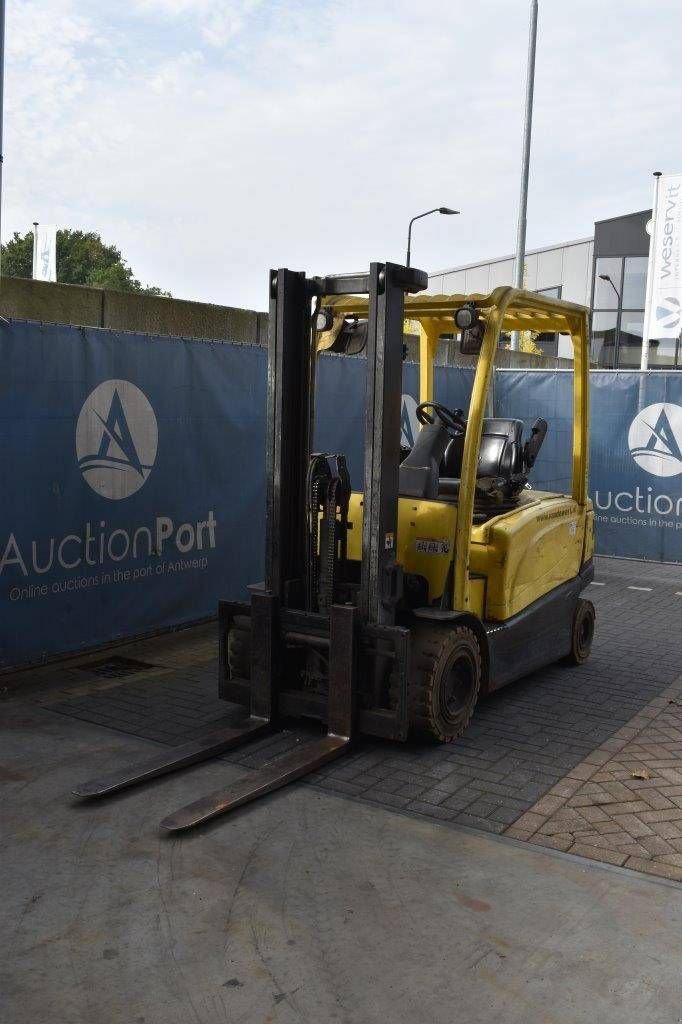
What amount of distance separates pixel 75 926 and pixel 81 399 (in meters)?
4.72

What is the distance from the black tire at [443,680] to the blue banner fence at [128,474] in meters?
3.12

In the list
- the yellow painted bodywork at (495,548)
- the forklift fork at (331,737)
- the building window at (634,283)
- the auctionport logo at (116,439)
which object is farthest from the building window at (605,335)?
the forklift fork at (331,737)

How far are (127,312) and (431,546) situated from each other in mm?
3827

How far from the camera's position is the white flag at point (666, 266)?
1612cm

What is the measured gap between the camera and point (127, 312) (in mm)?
8625

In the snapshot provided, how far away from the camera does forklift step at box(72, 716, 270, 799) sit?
5285 mm

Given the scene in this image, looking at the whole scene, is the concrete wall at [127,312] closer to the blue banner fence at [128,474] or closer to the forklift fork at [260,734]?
the blue banner fence at [128,474]

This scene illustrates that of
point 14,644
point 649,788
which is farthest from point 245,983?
point 14,644

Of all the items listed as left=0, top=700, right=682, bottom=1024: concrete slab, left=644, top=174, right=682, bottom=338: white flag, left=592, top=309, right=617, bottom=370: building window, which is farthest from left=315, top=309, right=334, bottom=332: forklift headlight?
left=592, top=309, right=617, bottom=370: building window

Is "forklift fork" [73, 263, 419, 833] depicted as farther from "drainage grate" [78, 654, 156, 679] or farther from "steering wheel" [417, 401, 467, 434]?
"drainage grate" [78, 654, 156, 679]

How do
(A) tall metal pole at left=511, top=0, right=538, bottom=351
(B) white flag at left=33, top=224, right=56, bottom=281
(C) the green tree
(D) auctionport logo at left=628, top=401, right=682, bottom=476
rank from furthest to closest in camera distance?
(C) the green tree, (B) white flag at left=33, top=224, right=56, bottom=281, (A) tall metal pole at left=511, top=0, right=538, bottom=351, (D) auctionport logo at left=628, top=401, right=682, bottom=476

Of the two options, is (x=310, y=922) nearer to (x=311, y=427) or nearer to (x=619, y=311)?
(x=311, y=427)

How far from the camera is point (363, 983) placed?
3658 mm

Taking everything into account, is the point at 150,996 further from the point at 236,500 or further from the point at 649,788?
the point at 236,500
